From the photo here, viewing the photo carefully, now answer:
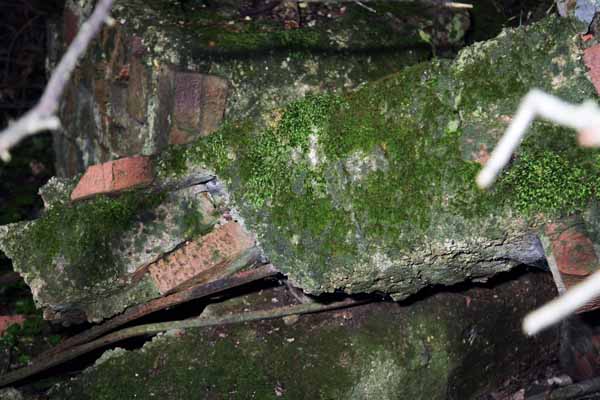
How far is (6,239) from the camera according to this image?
239 centimetres

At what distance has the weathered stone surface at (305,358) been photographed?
2482mm

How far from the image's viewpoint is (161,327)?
2506 mm

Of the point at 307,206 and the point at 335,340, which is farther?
the point at 335,340

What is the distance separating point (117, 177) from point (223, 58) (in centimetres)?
90

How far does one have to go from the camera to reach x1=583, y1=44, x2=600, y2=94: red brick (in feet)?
4.98

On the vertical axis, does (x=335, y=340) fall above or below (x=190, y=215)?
below

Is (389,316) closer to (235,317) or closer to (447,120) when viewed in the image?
(235,317)

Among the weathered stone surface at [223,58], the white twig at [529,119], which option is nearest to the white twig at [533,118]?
the white twig at [529,119]

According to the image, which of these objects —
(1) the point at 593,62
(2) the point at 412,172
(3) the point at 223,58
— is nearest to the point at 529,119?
(1) the point at 593,62

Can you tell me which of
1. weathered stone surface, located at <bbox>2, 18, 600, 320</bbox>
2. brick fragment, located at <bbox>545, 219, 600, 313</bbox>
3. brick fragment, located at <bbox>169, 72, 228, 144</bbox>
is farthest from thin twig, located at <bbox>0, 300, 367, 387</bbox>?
brick fragment, located at <bbox>545, 219, 600, 313</bbox>

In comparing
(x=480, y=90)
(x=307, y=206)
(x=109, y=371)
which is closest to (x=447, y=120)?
(x=480, y=90)

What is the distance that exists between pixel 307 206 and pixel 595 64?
2.95 ft

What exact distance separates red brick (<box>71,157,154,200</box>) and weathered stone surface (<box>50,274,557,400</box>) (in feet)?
2.28

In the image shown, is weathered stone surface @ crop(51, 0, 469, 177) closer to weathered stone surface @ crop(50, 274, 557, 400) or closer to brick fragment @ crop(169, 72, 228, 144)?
brick fragment @ crop(169, 72, 228, 144)
